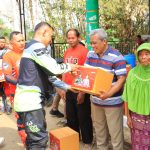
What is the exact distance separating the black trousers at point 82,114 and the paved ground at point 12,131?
0.60 meters

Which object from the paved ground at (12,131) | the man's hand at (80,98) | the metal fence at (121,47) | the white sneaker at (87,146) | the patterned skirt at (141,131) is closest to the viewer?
the patterned skirt at (141,131)

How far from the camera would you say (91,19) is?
20.3 ft

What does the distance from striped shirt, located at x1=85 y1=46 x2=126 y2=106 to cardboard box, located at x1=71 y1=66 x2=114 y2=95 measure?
187 mm

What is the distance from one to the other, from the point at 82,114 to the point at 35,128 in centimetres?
137

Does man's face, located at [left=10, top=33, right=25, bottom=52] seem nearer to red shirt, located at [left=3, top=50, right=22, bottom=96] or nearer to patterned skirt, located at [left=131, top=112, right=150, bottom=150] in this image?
red shirt, located at [left=3, top=50, right=22, bottom=96]

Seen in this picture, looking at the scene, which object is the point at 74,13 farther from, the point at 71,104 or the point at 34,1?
the point at 71,104

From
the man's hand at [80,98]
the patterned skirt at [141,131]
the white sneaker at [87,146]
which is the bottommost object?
the white sneaker at [87,146]

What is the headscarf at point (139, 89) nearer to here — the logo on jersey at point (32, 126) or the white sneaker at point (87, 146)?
the logo on jersey at point (32, 126)

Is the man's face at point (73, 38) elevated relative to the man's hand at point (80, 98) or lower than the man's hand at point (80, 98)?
elevated

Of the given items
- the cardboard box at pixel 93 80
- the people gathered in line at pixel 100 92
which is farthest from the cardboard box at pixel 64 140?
the cardboard box at pixel 93 80

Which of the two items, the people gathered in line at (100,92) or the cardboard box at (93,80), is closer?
the people gathered in line at (100,92)

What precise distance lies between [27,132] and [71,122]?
5.19ft

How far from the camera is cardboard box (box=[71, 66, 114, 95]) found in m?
3.76

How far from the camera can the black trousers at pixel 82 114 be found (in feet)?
16.2
